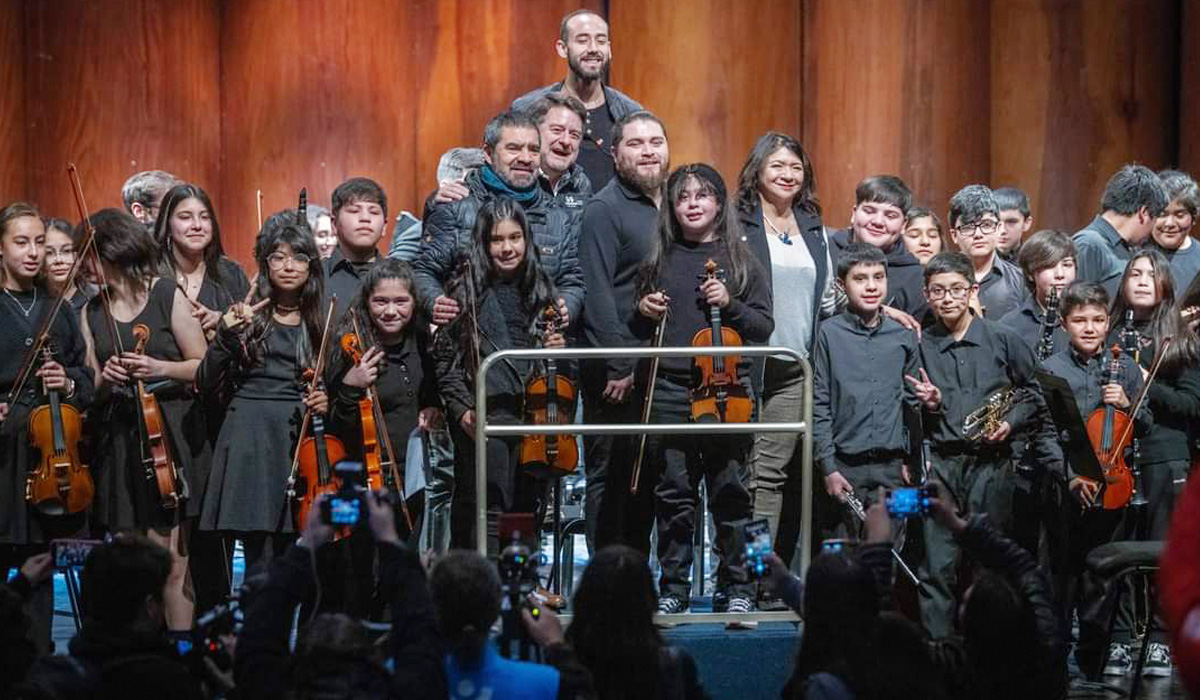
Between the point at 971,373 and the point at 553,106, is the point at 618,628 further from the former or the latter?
the point at 553,106

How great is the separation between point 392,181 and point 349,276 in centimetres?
255

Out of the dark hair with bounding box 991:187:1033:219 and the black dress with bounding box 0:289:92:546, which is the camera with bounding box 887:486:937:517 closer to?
the black dress with bounding box 0:289:92:546

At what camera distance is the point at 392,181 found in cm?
909

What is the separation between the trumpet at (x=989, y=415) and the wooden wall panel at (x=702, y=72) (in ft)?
9.61

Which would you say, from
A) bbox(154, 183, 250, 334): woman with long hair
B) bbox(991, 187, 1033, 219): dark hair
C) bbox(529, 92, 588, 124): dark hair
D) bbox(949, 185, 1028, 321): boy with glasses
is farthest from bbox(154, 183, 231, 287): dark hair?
bbox(991, 187, 1033, 219): dark hair

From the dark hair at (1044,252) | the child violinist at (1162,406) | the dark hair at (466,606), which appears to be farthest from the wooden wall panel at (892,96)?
the dark hair at (466,606)

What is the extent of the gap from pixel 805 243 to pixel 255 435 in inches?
83.2

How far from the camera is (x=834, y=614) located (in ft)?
13.6

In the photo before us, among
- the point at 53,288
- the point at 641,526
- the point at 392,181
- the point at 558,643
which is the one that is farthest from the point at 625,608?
the point at 392,181

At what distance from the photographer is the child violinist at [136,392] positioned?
19.4 feet

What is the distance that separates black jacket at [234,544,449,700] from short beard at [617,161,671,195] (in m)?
2.54

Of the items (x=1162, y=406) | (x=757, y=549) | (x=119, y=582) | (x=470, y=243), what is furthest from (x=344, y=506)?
(x=1162, y=406)

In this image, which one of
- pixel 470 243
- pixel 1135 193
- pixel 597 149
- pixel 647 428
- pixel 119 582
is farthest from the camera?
pixel 1135 193

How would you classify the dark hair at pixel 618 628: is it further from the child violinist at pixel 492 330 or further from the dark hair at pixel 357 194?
the dark hair at pixel 357 194
